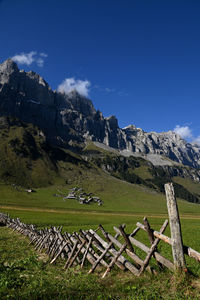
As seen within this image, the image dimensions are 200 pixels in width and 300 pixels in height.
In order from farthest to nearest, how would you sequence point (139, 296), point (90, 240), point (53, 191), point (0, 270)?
point (53, 191), point (90, 240), point (0, 270), point (139, 296)

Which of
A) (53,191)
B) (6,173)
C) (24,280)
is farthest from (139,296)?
(6,173)

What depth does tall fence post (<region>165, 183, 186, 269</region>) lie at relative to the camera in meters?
7.88

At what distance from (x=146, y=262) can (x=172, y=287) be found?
1.40m

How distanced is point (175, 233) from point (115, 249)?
479 cm

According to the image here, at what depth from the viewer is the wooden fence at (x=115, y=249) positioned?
26.9 ft

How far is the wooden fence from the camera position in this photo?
26.9 feet

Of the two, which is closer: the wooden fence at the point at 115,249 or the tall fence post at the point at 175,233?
the tall fence post at the point at 175,233

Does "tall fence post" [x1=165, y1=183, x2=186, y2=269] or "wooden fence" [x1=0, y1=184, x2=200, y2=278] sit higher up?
"tall fence post" [x1=165, y1=183, x2=186, y2=269]

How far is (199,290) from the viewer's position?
7.02m

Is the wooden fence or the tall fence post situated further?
the wooden fence

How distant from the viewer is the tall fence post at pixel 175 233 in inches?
310

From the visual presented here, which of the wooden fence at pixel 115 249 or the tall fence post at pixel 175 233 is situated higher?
the tall fence post at pixel 175 233

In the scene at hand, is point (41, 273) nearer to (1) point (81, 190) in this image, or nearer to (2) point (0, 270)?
(2) point (0, 270)

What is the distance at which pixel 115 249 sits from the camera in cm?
1178
